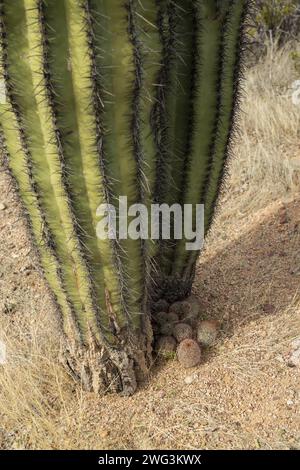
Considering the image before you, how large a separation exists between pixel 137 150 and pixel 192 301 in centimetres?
109

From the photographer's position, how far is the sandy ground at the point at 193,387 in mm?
2201

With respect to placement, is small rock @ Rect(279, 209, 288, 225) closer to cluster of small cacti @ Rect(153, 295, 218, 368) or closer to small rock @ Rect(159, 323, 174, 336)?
cluster of small cacti @ Rect(153, 295, 218, 368)

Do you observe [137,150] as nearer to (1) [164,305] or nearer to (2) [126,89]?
(2) [126,89]

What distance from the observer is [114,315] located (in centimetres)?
227

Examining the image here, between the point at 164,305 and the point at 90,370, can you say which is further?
the point at 164,305

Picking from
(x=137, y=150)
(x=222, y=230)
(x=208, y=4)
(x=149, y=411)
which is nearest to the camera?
(x=137, y=150)

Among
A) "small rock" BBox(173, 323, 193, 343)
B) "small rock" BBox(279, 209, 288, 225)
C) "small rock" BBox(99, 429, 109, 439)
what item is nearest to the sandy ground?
"small rock" BBox(99, 429, 109, 439)

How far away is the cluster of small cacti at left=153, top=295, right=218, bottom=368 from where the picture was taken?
252 cm

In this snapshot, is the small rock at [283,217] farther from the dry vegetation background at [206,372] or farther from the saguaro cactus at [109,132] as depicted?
the saguaro cactus at [109,132]

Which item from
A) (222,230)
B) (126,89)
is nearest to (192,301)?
(222,230)

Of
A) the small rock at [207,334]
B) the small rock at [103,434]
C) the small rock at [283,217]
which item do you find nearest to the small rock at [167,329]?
the small rock at [207,334]

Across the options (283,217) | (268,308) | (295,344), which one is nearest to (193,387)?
(295,344)

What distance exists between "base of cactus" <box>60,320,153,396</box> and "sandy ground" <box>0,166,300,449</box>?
0.04 metres

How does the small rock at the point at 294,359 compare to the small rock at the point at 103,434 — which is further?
the small rock at the point at 294,359
